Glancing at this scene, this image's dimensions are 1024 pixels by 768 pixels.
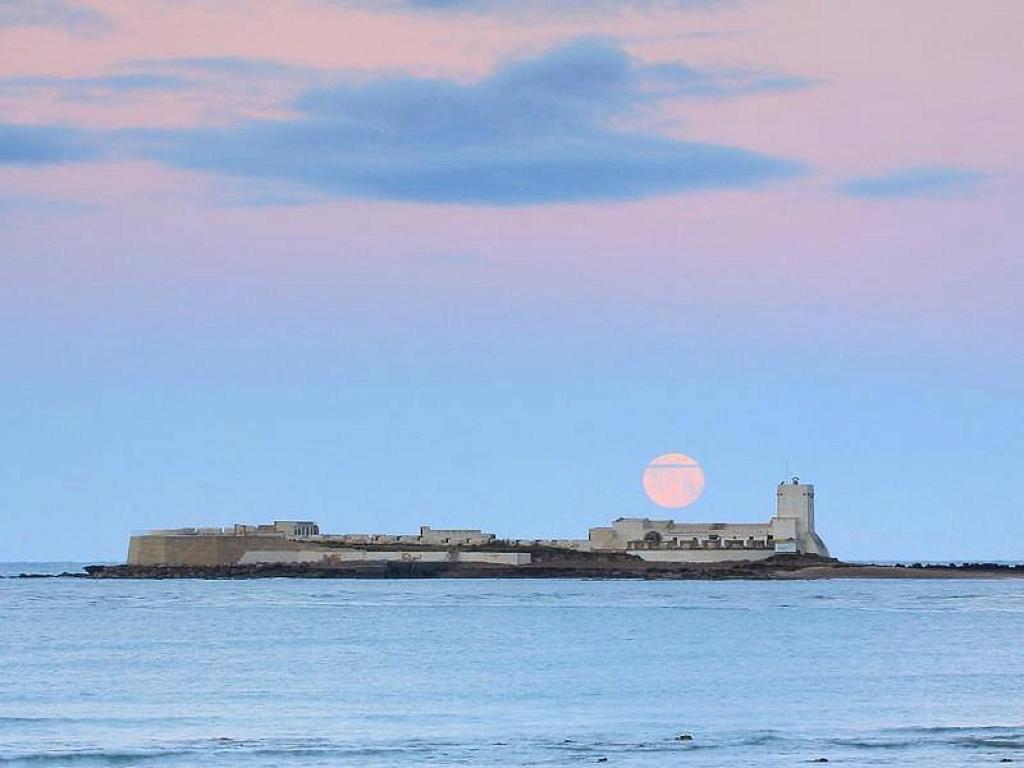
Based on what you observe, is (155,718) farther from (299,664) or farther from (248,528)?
(248,528)

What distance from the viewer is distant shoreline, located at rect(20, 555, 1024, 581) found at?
481 feet

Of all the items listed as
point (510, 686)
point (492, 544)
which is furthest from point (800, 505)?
point (510, 686)

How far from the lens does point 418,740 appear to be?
37.5 meters

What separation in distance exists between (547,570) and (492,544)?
9.67 metres

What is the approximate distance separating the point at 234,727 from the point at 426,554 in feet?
381

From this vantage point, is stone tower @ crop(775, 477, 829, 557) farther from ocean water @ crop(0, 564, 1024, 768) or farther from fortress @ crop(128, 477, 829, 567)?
ocean water @ crop(0, 564, 1024, 768)

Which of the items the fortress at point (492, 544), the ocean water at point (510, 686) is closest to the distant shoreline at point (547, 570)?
the fortress at point (492, 544)

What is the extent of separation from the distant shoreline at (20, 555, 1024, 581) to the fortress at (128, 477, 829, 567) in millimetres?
1267

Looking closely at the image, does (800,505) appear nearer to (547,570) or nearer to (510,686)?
(547,570)

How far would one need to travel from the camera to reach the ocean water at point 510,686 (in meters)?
35.6

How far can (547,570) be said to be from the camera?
152125 mm

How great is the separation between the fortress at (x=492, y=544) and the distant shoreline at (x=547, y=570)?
4.16 feet

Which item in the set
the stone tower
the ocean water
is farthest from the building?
the ocean water

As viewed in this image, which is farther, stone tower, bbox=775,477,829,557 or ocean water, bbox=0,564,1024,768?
stone tower, bbox=775,477,829,557
